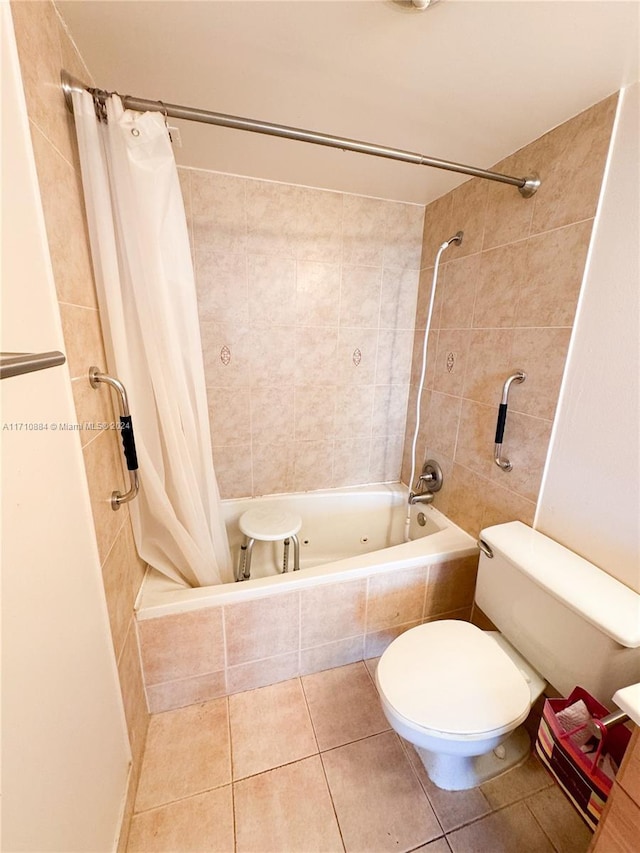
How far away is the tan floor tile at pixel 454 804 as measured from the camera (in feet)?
3.28

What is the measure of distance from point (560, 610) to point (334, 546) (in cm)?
125

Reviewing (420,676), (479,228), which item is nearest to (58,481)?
(420,676)

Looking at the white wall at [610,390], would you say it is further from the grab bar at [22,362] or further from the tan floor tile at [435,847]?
the grab bar at [22,362]

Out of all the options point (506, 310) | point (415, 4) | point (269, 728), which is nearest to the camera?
point (415, 4)

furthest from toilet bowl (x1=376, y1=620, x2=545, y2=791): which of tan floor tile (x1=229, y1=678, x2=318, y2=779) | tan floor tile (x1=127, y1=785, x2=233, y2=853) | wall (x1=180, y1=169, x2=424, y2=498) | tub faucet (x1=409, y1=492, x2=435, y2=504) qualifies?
wall (x1=180, y1=169, x2=424, y2=498)

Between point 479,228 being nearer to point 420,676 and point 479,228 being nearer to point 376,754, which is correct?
point 420,676

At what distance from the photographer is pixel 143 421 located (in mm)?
1077

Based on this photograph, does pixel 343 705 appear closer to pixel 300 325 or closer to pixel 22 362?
pixel 22 362

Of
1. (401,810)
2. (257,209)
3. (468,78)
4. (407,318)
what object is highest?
(468,78)

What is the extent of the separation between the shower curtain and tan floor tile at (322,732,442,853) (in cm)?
79

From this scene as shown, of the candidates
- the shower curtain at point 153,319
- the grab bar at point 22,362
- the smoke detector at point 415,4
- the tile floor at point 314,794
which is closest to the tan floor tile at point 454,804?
the tile floor at point 314,794

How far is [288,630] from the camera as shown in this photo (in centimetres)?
132

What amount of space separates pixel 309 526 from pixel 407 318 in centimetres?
135

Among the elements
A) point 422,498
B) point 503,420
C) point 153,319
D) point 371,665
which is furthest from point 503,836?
point 153,319
